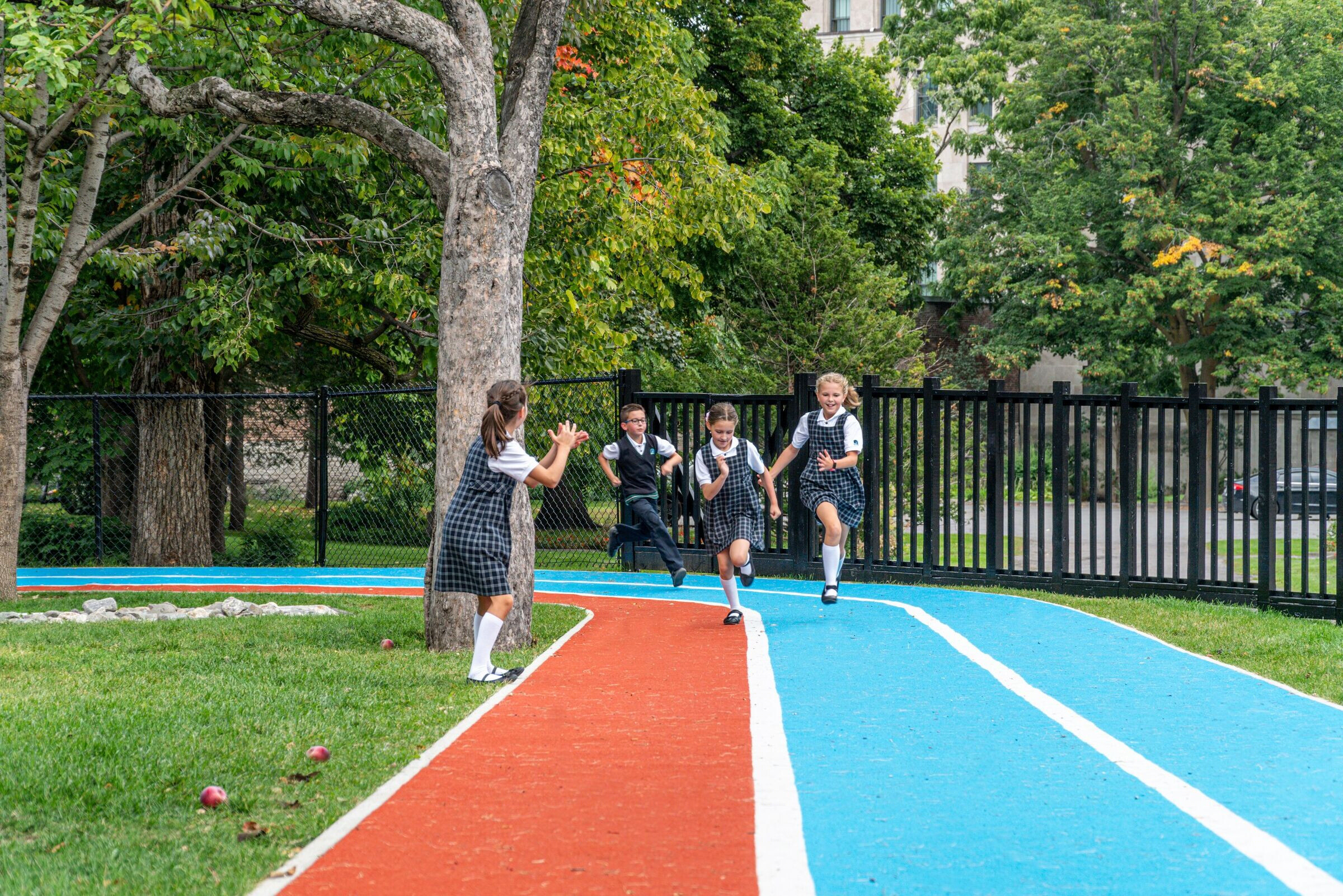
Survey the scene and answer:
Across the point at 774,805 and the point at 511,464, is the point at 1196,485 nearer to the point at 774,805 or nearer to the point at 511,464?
the point at 511,464

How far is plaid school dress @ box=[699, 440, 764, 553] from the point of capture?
11.5 meters

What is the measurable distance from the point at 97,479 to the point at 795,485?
35.6ft

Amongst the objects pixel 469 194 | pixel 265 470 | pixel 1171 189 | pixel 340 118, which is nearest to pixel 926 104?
pixel 1171 189

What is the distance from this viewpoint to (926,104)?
5431cm

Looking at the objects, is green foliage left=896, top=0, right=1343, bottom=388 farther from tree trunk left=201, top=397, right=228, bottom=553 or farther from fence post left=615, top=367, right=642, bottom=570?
tree trunk left=201, top=397, right=228, bottom=553

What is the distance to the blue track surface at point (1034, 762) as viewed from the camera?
462cm

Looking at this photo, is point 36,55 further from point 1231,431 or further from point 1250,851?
point 1231,431

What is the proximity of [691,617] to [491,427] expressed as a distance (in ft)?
14.0

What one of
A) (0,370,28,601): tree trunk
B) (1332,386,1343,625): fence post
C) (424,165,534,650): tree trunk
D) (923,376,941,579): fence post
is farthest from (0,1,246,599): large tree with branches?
(1332,386,1343,625): fence post

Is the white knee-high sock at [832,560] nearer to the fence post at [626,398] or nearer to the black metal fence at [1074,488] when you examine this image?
the black metal fence at [1074,488]

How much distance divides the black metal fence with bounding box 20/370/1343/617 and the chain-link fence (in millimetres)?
39

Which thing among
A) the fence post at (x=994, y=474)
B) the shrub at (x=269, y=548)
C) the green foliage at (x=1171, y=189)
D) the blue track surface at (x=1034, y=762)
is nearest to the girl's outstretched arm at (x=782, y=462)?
the blue track surface at (x=1034, y=762)

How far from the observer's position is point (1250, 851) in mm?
4766

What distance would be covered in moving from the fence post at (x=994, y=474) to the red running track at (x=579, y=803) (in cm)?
642
